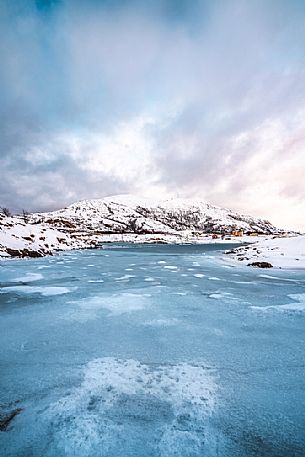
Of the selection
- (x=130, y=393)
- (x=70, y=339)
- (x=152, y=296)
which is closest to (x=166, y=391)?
(x=130, y=393)

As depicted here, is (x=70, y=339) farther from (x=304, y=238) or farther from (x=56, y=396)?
(x=304, y=238)

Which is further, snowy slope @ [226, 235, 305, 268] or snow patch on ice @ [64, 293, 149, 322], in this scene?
snowy slope @ [226, 235, 305, 268]

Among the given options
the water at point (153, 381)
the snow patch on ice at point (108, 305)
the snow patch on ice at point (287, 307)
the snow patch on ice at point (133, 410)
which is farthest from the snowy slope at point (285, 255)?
the snow patch on ice at point (133, 410)

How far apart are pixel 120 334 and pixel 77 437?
2631mm

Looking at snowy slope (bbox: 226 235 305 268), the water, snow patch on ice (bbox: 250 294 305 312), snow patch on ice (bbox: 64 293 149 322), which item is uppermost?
snowy slope (bbox: 226 235 305 268)

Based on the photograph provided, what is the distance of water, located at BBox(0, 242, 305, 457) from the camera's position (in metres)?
2.40

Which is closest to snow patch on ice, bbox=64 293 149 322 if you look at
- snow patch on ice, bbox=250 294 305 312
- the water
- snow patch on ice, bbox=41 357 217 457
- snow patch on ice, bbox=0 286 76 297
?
the water

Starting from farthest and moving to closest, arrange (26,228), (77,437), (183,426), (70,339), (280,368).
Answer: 1. (26,228)
2. (70,339)
3. (280,368)
4. (183,426)
5. (77,437)

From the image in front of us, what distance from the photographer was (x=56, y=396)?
309 centimetres

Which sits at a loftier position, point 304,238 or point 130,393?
point 304,238

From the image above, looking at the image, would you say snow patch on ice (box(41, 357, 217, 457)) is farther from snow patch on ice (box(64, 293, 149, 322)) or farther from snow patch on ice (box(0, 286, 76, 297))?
snow patch on ice (box(0, 286, 76, 297))

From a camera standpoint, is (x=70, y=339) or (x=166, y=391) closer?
(x=166, y=391)

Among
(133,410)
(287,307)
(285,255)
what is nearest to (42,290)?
(133,410)

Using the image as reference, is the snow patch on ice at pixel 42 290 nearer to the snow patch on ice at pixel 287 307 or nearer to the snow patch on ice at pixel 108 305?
the snow patch on ice at pixel 108 305
